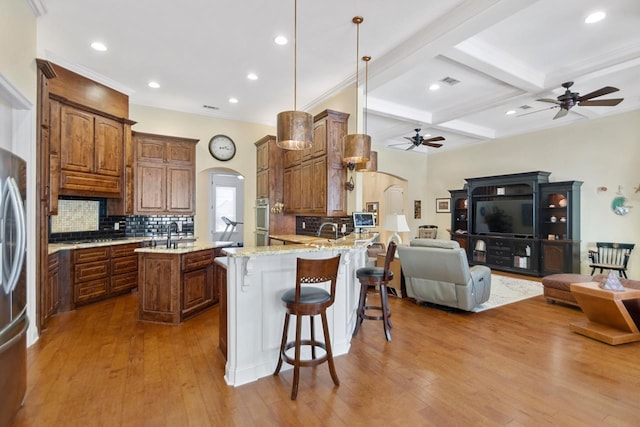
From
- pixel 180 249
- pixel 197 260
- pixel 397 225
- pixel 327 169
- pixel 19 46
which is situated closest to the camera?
pixel 19 46

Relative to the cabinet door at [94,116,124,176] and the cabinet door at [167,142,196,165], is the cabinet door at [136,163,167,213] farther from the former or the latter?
the cabinet door at [94,116,124,176]

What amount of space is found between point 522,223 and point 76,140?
8516mm

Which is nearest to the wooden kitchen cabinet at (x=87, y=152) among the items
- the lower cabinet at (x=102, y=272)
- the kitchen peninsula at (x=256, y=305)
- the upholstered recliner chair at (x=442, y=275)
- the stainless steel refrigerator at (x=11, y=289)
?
the lower cabinet at (x=102, y=272)

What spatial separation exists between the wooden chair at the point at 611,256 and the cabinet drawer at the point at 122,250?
8136 mm

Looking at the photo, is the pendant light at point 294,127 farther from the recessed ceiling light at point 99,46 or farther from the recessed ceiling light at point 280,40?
the recessed ceiling light at point 99,46

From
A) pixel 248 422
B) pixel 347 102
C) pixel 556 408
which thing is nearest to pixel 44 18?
pixel 347 102

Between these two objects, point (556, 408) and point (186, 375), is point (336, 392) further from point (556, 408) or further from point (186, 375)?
point (556, 408)

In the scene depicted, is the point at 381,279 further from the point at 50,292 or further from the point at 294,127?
the point at 50,292

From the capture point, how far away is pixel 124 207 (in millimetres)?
5203

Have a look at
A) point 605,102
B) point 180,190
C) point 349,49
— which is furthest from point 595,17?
point 180,190

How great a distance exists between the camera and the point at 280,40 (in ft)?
12.3

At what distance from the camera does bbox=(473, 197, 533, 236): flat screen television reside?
272 inches

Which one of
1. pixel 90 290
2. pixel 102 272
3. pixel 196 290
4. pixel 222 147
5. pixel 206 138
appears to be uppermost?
pixel 206 138

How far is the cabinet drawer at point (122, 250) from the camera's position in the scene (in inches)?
187
